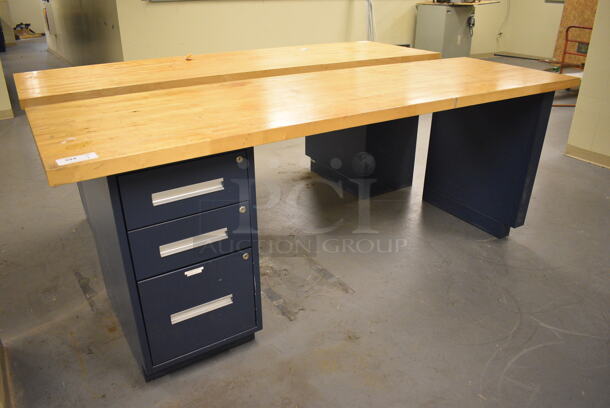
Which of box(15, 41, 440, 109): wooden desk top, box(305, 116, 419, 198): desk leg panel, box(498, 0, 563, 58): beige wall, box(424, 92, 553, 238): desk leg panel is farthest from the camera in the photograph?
box(498, 0, 563, 58): beige wall

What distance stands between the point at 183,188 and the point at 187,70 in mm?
1183

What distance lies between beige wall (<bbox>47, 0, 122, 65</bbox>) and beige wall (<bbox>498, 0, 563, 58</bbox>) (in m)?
5.76

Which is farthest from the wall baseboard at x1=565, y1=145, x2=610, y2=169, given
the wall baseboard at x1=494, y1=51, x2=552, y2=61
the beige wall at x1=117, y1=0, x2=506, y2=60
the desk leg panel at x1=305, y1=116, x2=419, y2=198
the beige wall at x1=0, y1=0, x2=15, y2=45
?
the beige wall at x1=0, y1=0, x2=15, y2=45

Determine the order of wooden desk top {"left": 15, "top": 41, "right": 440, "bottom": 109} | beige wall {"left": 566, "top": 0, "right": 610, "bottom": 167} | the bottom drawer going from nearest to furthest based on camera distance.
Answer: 1. the bottom drawer
2. wooden desk top {"left": 15, "top": 41, "right": 440, "bottom": 109}
3. beige wall {"left": 566, "top": 0, "right": 610, "bottom": 167}

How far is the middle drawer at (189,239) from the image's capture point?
4.35 ft

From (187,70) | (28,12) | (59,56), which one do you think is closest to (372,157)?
(187,70)

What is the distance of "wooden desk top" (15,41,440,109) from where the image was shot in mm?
1912

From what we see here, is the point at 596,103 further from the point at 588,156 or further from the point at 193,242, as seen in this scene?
the point at 193,242

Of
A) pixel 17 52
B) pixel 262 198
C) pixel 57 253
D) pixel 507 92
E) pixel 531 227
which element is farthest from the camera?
pixel 17 52

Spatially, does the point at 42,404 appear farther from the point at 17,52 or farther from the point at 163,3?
the point at 17,52

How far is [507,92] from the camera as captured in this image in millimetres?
1875

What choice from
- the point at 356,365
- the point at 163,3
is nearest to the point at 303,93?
the point at 356,365

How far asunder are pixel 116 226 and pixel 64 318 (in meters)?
0.81

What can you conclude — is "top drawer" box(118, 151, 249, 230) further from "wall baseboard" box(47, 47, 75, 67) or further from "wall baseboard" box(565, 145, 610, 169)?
"wall baseboard" box(47, 47, 75, 67)
